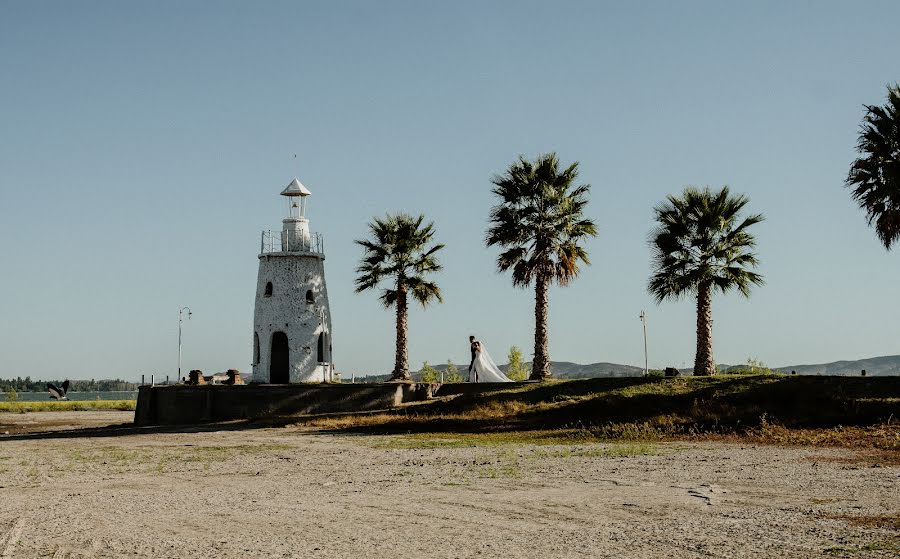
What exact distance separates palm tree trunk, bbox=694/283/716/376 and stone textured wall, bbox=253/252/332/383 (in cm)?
1626

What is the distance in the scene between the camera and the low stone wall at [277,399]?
39.5m

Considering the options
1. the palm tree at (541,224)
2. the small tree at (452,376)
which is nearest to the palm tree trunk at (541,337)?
the palm tree at (541,224)

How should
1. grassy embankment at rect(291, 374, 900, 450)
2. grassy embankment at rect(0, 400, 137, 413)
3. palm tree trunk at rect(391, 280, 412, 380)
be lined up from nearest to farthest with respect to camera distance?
grassy embankment at rect(291, 374, 900, 450), palm tree trunk at rect(391, 280, 412, 380), grassy embankment at rect(0, 400, 137, 413)

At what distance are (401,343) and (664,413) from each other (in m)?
17.6

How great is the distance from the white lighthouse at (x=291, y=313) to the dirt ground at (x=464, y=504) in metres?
20.6

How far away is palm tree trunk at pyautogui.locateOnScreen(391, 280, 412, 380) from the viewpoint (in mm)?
45594

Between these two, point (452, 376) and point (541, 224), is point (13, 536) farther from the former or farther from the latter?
point (452, 376)

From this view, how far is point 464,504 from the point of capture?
45.5 ft

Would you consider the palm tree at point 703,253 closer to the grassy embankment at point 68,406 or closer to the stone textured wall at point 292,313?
the stone textured wall at point 292,313

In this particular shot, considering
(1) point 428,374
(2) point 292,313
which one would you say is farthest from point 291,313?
(1) point 428,374

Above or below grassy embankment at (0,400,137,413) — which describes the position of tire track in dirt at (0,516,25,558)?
below

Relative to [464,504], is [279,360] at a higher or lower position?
higher

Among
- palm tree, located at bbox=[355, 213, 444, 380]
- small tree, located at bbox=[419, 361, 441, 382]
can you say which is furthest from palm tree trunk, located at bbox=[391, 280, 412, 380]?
small tree, located at bbox=[419, 361, 441, 382]

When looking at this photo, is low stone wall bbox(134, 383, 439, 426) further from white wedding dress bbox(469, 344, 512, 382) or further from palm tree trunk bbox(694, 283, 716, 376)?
palm tree trunk bbox(694, 283, 716, 376)
